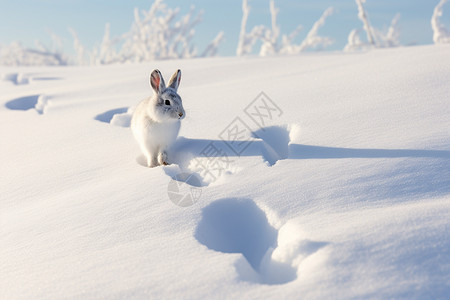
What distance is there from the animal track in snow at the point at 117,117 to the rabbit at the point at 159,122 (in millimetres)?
1144

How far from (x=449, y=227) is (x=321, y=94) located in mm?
2542

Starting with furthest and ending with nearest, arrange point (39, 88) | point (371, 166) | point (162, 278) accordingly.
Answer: point (39, 88) < point (371, 166) < point (162, 278)

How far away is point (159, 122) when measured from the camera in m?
3.21

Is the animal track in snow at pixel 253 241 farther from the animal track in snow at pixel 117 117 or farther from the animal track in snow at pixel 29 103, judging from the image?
the animal track in snow at pixel 29 103

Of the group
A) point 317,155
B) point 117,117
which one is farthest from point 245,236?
point 117,117

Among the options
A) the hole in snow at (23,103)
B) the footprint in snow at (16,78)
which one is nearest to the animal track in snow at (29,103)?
the hole in snow at (23,103)

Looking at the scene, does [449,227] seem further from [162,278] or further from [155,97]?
[155,97]

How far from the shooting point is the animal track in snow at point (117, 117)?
14.3 feet

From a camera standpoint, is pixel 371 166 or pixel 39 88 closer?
pixel 371 166

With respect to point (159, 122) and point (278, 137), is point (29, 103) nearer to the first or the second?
point (159, 122)

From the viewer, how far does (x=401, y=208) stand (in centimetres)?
201

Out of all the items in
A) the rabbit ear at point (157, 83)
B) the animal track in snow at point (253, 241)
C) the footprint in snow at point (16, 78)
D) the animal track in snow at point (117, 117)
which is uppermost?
the rabbit ear at point (157, 83)

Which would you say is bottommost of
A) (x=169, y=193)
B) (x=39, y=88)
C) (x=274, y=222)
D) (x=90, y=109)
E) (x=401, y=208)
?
(x=39, y=88)

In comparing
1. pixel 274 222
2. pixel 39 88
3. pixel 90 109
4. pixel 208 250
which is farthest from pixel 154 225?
pixel 39 88
